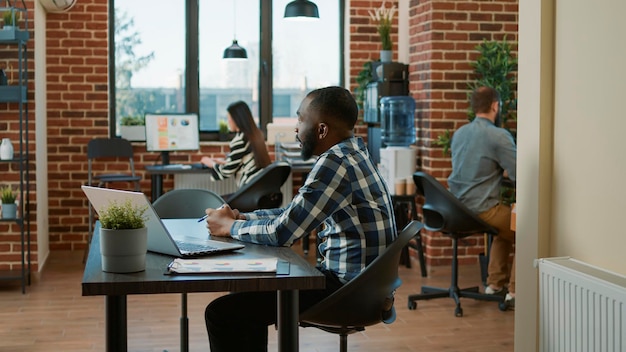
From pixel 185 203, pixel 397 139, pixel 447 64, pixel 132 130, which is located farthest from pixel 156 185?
pixel 185 203

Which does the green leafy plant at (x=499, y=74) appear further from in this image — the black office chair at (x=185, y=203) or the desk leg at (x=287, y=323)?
the desk leg at (x=287, y=323)

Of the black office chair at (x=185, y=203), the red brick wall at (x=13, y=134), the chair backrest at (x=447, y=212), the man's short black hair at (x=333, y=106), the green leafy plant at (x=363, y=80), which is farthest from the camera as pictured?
the green leafy plant at (x=363, y=80)

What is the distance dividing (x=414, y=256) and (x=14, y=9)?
3.67m

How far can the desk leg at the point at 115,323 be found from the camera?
2.74 m

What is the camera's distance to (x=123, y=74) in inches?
322

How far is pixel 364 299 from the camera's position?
3164 mm

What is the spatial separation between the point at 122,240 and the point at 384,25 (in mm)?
5329

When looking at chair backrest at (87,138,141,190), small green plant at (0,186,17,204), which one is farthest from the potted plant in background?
small green plant at (0,186,17,204)

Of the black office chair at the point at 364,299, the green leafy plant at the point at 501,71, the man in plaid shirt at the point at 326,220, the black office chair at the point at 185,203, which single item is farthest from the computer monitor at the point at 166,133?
the black office chair at the point at 364,299

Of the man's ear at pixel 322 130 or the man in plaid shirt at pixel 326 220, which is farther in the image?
the man's ear at pixel 322 130

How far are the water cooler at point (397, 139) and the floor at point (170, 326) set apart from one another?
1.00 meters

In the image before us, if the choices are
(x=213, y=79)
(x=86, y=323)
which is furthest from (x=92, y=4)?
(x=86, y=323)

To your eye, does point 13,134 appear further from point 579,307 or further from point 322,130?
point 579,307

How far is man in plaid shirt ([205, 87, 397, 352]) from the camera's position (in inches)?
124
